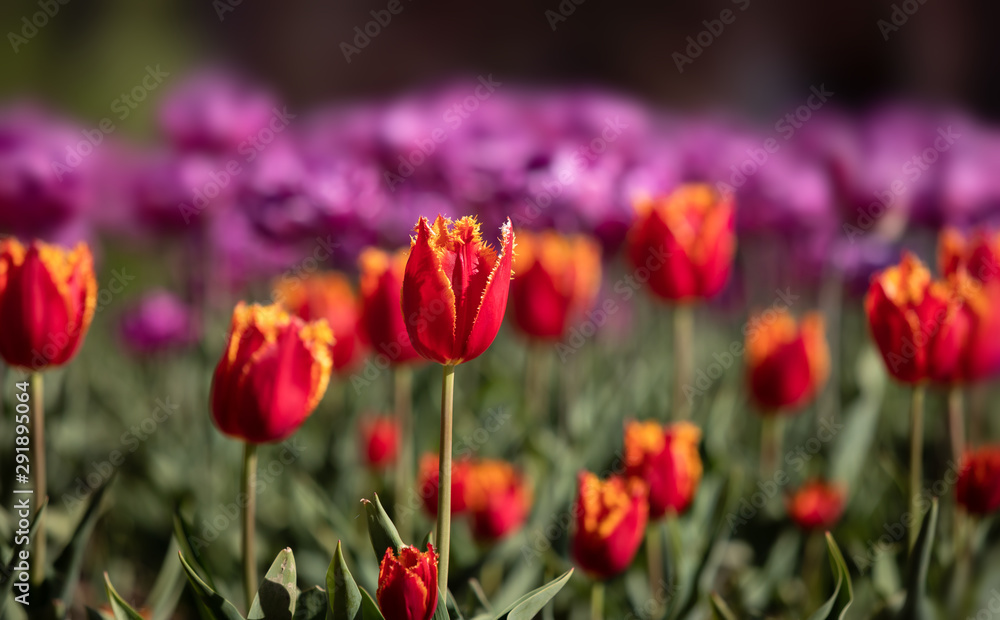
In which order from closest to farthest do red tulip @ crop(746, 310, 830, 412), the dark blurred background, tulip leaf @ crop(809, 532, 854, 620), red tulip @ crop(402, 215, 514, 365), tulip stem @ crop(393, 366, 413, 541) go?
red tulip @ crop(402, 215, 514, 365) < tulip leaf @ crop(809, 532, 854, 620) < tulip stem @ crop(393, 366, 413, 541) < red tulip @ crop(746, 310, 830, 412) < the dark blurred background

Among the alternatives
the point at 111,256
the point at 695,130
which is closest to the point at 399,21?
the point at 111,256

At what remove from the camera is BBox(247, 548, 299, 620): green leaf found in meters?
0.52

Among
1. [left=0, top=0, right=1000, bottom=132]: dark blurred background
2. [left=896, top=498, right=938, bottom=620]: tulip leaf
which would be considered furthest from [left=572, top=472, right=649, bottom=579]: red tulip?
[left=0, top=0, right=1000, bottom=132]: dark blurred background

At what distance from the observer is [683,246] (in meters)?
0.96

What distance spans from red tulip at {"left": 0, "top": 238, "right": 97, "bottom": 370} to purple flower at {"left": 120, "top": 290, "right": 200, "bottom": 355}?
2.68 ft

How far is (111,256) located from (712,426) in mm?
3682

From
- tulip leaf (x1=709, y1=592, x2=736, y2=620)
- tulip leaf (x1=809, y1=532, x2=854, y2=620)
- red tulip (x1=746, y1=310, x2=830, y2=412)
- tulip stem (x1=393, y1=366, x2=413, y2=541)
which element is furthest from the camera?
red tulip (x1=746, y1=310, x2=830, y2=412)

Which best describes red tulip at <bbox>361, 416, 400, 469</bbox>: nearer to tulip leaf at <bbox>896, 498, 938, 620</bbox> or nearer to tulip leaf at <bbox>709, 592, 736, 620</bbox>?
tulip leaf at <bbox>709, 592, 736, 620</bbox>

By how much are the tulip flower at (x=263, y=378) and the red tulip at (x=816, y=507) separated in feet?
1.97

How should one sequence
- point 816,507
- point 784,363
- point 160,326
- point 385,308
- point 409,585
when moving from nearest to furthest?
point 409,585 < point 385,308 < point 816,507 < point 784,363 < point 160,326

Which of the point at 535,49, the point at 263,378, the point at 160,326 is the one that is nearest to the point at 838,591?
the point at 263,378

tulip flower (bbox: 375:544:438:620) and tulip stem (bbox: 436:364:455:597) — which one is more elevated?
tulip stem (bbox: 436:364:455:597)

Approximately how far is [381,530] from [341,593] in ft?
0.15

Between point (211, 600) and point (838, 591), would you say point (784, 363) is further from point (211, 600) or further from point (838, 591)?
point (211, 600)
